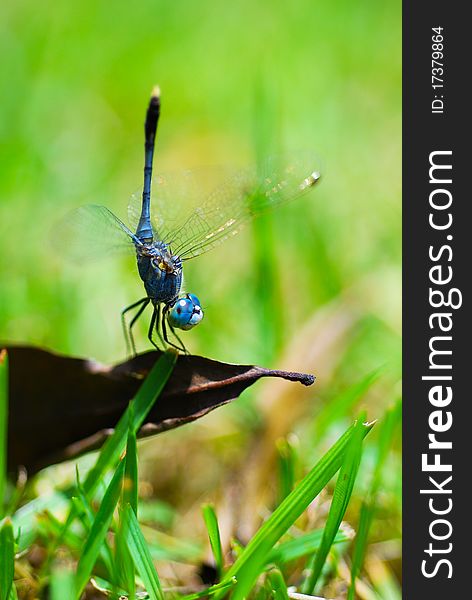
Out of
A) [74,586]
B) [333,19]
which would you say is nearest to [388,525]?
[74,586]

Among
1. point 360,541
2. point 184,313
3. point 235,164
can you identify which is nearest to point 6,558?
point 184,313

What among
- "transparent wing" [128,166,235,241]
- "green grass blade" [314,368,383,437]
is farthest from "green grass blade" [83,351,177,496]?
"green grass blade" [314,368,383,437]

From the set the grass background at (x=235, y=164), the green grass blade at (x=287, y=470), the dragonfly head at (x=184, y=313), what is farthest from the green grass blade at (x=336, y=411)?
the dragonfly head at (x=184, y=313)

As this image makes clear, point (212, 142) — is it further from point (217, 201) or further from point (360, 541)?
point (360, 541)

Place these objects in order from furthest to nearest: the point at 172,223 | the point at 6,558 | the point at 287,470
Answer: the point at 172,223 < the point at 287,470 < the point at 6,558

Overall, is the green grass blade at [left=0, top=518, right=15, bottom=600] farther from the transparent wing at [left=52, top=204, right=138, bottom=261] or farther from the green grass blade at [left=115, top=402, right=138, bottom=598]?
the transparent wing at [left=52, top=204, right=138, bottom=261]

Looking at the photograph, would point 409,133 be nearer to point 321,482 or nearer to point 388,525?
point 388,525

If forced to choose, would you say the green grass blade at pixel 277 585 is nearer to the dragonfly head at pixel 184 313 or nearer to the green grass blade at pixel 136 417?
the green grass blade at pixel 136 417
